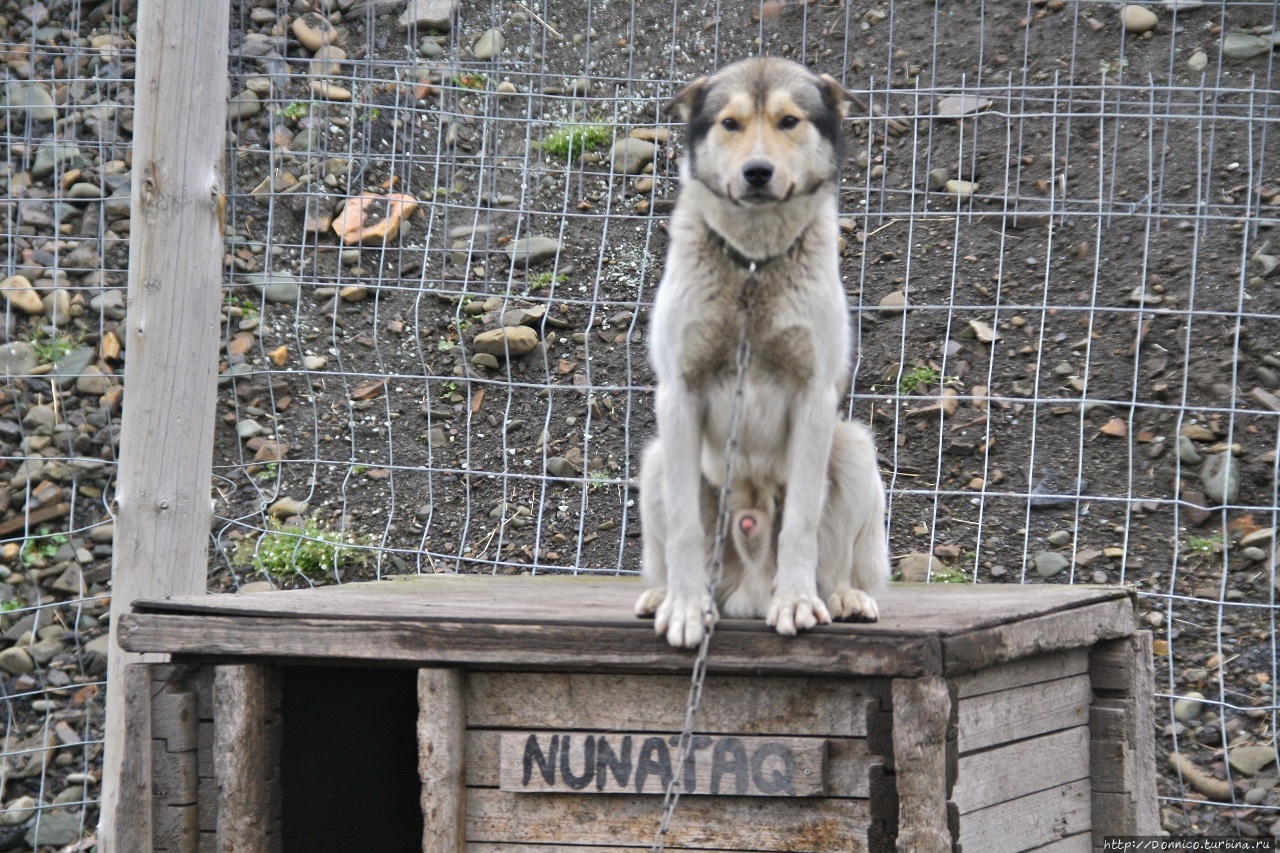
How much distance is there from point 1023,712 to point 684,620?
98cm

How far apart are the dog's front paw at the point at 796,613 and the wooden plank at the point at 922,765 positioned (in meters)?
0.27

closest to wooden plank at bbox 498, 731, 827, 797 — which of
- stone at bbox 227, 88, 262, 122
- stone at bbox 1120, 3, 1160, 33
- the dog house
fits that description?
the dog house

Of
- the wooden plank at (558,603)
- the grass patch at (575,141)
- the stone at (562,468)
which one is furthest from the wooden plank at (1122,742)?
the grass patch at (575,141)

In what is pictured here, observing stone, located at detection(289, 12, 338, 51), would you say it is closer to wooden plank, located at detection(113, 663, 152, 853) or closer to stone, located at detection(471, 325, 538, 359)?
stone, located at detection(471, 325, 538, 359)

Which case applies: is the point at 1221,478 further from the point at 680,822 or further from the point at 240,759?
the point at 240,759

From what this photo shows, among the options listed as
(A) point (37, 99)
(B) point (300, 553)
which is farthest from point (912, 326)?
(A) point (37, 99)

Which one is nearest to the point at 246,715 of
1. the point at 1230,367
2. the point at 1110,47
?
the point at 1230,367

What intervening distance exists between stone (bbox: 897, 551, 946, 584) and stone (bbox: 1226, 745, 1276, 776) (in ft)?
4.18

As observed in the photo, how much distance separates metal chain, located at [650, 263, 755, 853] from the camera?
8.83 ft

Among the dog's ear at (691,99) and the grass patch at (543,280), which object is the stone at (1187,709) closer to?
the dog's ear at (691,99)

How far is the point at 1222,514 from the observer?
502cm

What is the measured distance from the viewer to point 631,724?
2.90 m

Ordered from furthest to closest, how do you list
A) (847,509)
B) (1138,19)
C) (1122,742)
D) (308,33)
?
(308,33)
(1138,19)
(1122,742)
(847,509)

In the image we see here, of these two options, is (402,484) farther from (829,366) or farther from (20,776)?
(829,366)
